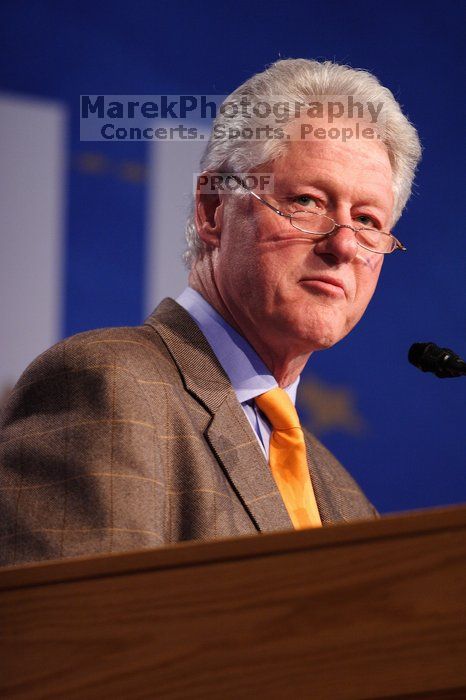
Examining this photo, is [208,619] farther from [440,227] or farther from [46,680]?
[440,227]

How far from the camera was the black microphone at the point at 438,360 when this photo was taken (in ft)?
4.79

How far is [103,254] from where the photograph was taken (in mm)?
2223

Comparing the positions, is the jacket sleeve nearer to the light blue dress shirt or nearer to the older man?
the older man

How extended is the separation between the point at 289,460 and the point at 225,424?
7.6 inches

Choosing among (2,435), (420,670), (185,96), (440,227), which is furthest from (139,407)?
(440,227)

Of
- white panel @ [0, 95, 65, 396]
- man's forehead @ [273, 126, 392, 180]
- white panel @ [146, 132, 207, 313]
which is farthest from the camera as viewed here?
white panel @ [146, 132, 207, 313]

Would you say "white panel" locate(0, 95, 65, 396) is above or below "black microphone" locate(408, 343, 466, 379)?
above

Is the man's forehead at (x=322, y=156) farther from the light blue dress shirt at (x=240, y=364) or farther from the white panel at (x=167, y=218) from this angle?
the white panel at (x=167, y=218)

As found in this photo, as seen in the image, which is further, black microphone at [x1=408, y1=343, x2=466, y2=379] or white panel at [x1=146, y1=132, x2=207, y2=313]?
white panel at [x1=146, y1=132, x2=207, y2=313]

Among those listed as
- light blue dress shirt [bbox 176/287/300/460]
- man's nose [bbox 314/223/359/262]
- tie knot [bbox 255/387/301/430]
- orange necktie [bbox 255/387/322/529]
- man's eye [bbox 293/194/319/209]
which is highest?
man's eye [bbox 293/194/319/209]

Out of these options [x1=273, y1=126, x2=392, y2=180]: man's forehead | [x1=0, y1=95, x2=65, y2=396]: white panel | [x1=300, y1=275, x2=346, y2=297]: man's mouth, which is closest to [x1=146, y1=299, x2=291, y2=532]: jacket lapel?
[x1=300, y1=275, x2=346, y2=297]: man's mouth

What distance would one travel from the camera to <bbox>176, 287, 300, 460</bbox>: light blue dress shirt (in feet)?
5.45

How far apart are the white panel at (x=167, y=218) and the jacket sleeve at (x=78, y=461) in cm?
85

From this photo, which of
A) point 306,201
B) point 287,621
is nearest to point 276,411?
point 306,201
